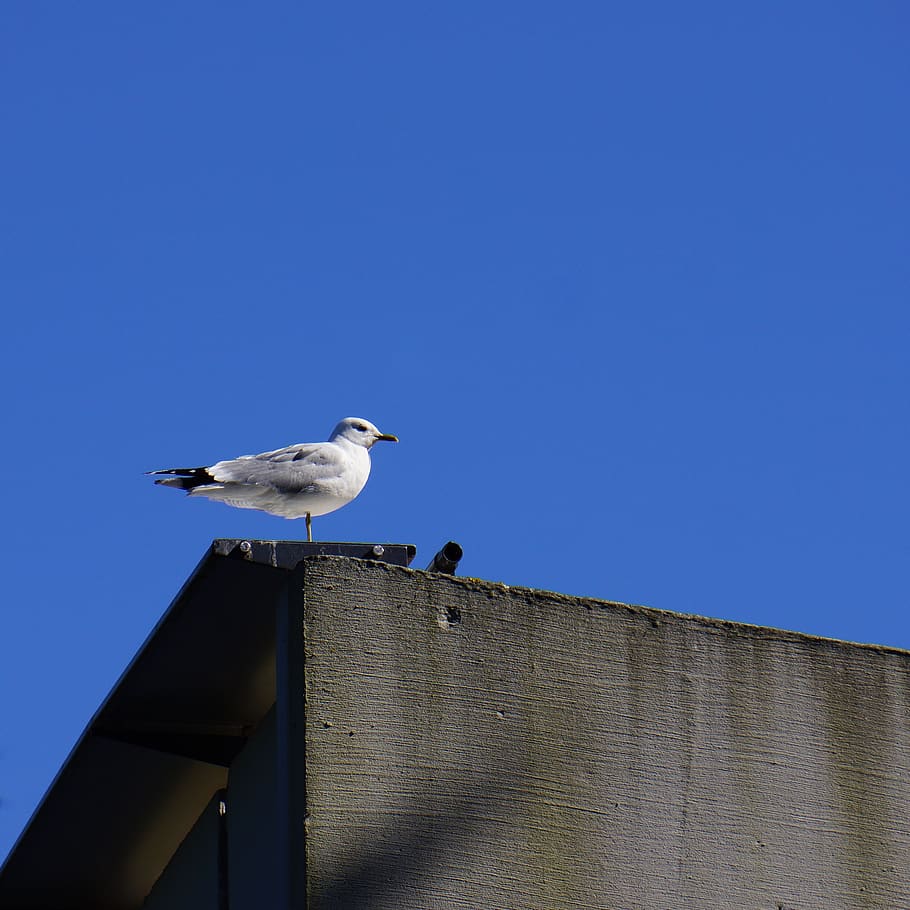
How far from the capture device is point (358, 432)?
34.9 feet

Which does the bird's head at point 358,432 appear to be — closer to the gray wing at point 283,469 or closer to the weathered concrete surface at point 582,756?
the gray wing at point 283,469

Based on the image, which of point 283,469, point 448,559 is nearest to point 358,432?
point 283,469

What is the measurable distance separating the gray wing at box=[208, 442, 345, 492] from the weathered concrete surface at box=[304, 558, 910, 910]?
3.97 m

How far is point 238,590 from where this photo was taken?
543 cm

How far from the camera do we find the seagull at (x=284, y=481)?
9.19 m

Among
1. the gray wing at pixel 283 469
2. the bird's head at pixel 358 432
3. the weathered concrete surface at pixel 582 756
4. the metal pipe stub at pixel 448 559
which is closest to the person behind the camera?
the weathered concrete surface at pixel 582 756

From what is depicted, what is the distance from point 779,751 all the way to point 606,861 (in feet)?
2.59

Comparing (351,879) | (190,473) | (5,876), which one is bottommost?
(351,879)

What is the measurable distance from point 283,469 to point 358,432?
1.49m

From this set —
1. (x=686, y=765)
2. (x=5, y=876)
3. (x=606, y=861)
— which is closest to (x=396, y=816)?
(x=606, y=861)

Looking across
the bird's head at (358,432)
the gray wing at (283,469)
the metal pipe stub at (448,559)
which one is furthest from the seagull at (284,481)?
the metal pipe stub at (448,559)

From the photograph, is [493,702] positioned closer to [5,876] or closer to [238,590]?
[238,590]

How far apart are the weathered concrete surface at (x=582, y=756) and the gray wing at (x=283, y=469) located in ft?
13.0

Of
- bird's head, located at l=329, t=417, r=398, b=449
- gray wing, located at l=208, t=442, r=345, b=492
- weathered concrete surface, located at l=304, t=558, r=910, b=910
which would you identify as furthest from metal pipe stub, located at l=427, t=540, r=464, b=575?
bird's head, located at l=329, t=417, r=398, b=449
